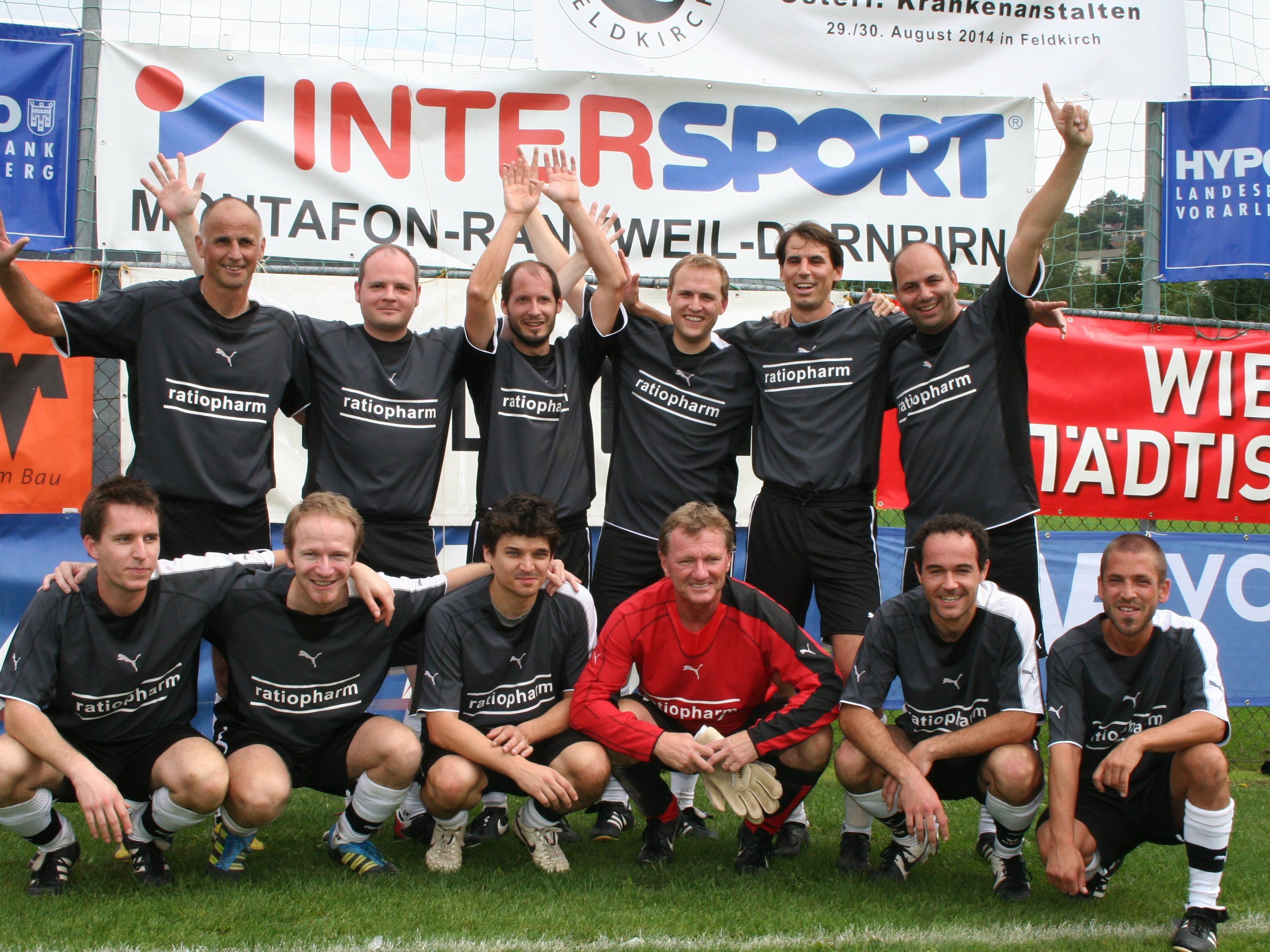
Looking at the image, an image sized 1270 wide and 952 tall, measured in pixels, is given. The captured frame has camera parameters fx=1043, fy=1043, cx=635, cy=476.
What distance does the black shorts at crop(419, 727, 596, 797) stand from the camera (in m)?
3.47

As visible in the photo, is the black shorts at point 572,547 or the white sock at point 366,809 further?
the black shorts at point 572,547

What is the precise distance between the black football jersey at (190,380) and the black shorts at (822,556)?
6.24ft

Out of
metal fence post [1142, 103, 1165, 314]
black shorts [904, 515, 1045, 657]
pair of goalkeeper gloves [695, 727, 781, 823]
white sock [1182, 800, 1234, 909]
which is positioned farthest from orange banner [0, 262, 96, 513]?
metal fence post [1142, 103, 1165, 314]

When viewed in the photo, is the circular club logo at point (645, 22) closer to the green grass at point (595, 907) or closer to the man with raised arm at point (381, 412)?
the man with raised arm at point (381, 412)

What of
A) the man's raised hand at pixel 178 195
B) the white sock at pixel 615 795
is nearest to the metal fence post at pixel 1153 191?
the white sock at pixel 615 795

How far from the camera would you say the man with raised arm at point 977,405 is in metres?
3.87

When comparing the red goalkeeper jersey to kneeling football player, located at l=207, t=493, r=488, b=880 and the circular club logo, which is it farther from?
the circular club logo

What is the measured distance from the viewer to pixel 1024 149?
215 inches

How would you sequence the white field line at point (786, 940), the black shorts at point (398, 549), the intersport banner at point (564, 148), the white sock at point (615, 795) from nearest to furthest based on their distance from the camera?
the white field line at point (786, 940), the black shorts at point (398, 549), the white sock at point (615, 795), the intersport banner at point (564, 148)

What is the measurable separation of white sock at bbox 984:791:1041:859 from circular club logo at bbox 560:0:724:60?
12.5 feet

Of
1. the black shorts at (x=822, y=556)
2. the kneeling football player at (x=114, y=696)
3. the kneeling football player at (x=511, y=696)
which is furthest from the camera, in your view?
the black shorts at (x=822, y=556)

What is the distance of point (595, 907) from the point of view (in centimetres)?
309

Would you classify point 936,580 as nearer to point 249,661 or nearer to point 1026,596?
point 1026,596

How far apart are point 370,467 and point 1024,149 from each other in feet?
12.5
